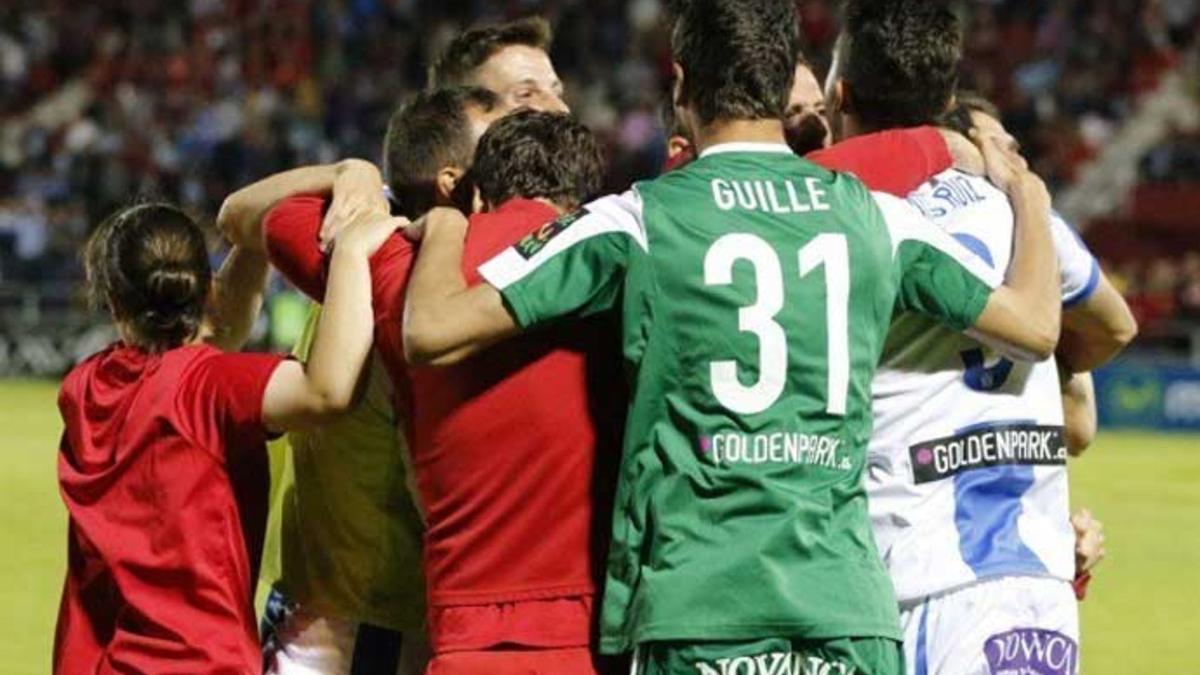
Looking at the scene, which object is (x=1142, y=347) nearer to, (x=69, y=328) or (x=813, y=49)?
(x=813, y=49)

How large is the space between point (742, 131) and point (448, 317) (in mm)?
619

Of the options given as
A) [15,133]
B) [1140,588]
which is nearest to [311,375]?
[1140,588]

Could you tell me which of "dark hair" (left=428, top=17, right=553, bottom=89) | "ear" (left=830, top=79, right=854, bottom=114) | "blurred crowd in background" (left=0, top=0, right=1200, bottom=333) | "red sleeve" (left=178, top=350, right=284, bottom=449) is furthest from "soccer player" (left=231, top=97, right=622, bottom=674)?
"blurred crowd in background" (left=0, top=0, right=1200, bottom=333)

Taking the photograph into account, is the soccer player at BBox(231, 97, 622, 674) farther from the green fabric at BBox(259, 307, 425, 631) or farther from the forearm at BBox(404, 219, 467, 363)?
the green fabric at BBox(259, 307, 425, 631)

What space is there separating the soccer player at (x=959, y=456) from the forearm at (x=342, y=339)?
1030mm

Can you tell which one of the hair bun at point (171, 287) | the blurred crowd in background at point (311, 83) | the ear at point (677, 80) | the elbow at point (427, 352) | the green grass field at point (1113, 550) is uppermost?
the ear at point (677, 80)

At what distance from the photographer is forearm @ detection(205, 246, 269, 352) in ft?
17.7

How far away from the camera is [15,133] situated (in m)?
28.7

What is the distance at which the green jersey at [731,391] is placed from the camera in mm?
4117

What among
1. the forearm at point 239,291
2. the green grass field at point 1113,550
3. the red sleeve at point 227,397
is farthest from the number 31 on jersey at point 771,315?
the green grass field at point 1113,550

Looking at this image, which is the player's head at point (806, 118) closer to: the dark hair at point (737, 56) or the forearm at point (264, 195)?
the forearm at point (264, 195)

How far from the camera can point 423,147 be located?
4.89 m

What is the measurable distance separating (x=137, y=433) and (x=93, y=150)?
23467 mm

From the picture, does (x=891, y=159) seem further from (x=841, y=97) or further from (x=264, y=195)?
(x=264, y=195)
